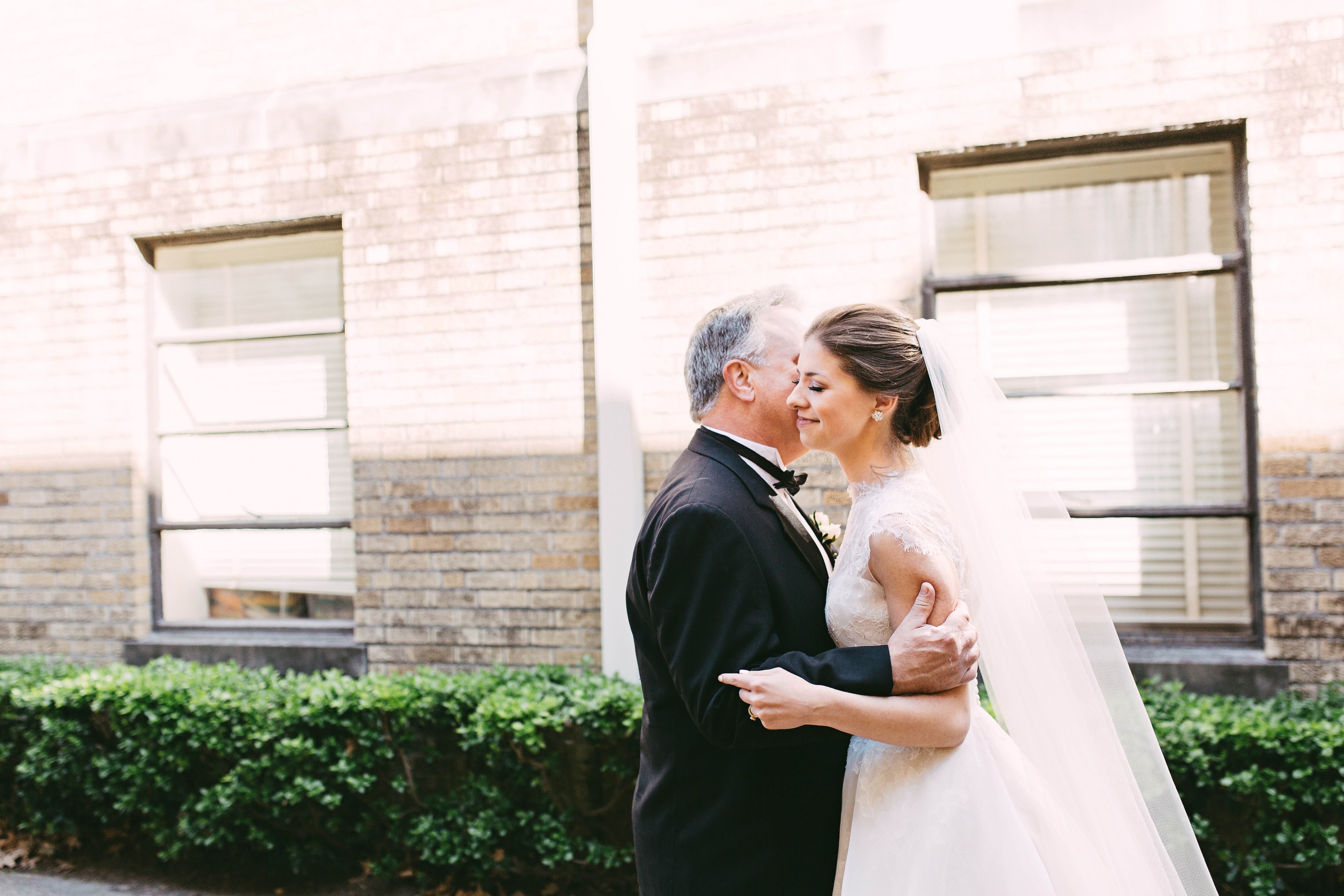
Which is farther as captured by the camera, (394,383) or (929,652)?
(394,383)

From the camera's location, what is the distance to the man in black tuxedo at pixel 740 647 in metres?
1.85

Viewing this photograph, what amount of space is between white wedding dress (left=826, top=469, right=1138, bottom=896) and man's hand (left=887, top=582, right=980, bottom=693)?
4.1 inches

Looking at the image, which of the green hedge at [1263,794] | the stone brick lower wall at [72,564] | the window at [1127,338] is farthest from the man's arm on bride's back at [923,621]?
the stone brick lower wall at [72,564]

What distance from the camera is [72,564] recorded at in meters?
5.34

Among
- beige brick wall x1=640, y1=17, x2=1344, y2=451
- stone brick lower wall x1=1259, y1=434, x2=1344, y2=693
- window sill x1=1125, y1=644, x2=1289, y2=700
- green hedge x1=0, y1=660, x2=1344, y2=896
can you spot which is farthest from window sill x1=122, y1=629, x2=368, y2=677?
stone brick lower wall x1=1259, y1=434, x2=1344, y2=693

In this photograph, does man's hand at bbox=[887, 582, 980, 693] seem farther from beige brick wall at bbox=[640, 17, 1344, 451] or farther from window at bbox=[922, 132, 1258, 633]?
beige brick wall at bbox=[640, 17, 1344, 451]

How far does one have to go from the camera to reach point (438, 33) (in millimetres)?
4906

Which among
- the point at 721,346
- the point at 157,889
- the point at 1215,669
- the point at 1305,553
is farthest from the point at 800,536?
the point at 157,889

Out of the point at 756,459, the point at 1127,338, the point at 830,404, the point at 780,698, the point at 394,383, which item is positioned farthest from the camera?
the point at 394,383

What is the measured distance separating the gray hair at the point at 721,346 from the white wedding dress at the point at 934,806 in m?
0.46

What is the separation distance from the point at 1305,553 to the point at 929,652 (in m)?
3.02

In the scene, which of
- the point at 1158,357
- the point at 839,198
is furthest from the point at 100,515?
the point at 1158,357

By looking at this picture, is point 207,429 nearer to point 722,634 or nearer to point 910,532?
point 722,634

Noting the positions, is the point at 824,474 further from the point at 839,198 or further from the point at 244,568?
the point at 244,568
